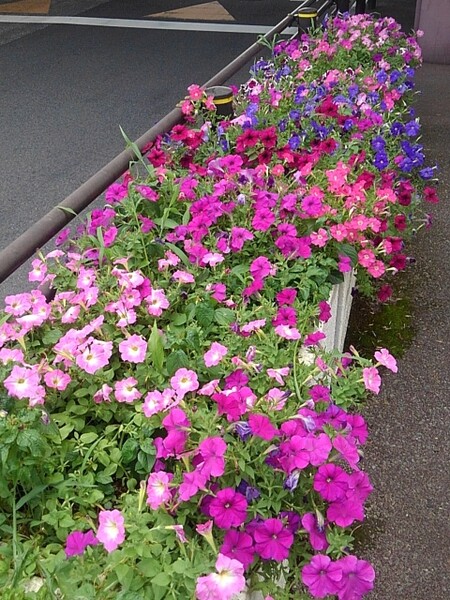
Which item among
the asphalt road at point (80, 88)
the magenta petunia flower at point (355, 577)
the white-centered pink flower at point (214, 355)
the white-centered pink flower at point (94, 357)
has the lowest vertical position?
the asphalt road at point (80, 88)

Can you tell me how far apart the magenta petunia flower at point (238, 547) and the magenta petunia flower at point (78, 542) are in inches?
10.9

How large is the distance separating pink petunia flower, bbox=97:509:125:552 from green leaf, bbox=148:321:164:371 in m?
0.49

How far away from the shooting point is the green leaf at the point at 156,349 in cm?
189

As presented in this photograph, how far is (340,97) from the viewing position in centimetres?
389

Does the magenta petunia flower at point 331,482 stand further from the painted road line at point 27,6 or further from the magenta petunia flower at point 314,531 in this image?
the painted road line at point 27,6

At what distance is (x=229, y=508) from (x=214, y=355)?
1.58 feet

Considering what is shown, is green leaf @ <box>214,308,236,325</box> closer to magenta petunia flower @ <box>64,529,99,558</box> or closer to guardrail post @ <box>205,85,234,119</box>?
magenta petunia flower @ <box>64,529,99,558</box>

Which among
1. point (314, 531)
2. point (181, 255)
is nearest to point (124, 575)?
point (314, 531)

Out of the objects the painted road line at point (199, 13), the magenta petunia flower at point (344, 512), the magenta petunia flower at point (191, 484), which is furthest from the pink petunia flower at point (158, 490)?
the painted road line at point (199, 13)

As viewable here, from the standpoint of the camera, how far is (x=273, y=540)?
1499mm

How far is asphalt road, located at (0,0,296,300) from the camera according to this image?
5.87m

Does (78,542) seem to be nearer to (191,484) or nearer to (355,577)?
(191,484)

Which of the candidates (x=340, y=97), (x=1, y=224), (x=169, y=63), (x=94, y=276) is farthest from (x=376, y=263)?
(x=169, y=63)

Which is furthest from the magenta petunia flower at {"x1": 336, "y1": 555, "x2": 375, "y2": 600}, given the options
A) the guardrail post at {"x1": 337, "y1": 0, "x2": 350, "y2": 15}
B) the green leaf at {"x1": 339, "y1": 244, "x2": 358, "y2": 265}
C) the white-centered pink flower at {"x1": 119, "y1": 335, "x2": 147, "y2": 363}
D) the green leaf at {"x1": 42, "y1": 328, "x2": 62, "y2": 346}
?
the guardrail post at {"x1": 337, "y1": 0, "x2": 350, "y2": 15}
